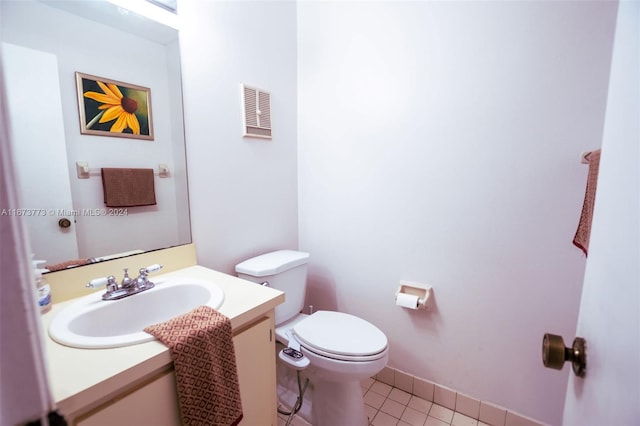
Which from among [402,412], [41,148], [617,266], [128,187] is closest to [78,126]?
Answer: [41,148]

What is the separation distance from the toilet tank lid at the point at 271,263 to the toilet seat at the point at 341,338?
0.29 meters

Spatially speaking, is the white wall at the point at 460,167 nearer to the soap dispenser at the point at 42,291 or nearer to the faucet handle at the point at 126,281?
the faucet handle at the point at 126,281

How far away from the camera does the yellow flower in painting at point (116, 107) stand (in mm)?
1025

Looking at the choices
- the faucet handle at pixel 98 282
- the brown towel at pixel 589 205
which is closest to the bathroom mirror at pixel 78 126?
the faucet handle at pixel 98 282

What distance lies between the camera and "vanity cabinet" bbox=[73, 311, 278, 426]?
2.09 ft

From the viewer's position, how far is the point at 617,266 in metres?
0.43

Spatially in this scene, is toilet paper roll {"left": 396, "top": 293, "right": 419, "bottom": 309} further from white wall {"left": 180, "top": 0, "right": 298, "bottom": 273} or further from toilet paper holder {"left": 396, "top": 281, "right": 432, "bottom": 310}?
white wall {"left": 180, "top": 0, "right": 298, "bottom": 273}

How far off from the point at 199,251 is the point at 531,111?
1.60 m

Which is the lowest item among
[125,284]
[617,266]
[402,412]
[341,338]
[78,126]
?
[402,412]

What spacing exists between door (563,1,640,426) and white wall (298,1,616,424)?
0.77 metres

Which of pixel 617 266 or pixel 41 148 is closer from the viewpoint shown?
pixel 617 266

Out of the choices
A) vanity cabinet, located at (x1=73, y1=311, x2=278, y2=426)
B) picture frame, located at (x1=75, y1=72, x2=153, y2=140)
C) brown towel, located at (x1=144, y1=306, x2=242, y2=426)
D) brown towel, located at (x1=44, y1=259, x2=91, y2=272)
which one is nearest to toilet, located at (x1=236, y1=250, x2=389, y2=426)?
vanity cabinet, located at (x1=73, y1=311, x2=278, y2=426)

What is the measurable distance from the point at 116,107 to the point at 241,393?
1115mm

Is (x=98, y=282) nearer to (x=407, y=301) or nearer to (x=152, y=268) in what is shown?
(x=152, y=268)
